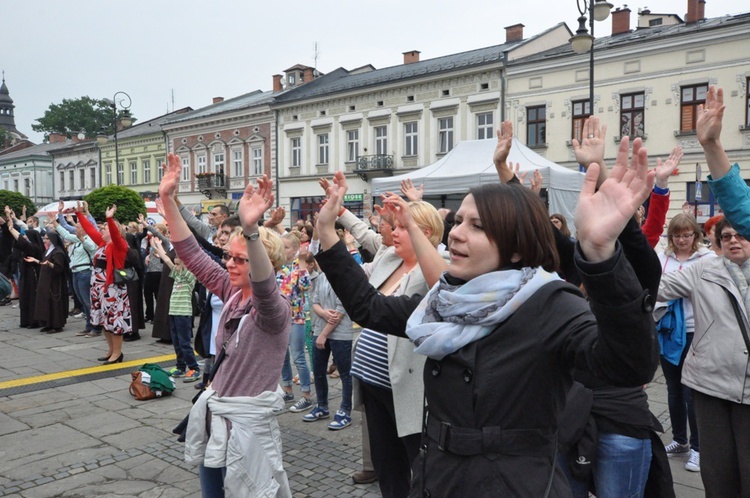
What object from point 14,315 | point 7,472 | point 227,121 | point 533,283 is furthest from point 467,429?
point 227,121

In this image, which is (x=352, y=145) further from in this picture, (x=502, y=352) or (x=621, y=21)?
(x=502, y=352)

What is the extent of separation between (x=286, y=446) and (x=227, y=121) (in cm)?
3722

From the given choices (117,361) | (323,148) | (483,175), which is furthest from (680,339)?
(323,148)

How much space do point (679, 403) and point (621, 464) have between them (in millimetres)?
2477

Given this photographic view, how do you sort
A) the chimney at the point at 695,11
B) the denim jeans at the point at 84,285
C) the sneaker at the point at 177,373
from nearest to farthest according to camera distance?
the sneaker at the point at 177,373, the denim jeans at the point at 84,285, the chimney at the point at 695,11

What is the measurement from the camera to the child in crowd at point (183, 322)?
24.8ft

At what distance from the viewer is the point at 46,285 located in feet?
37.0

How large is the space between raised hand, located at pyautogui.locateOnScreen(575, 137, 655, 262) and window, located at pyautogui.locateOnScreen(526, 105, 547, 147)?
1038 inches

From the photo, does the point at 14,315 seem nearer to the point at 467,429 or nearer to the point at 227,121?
the point at 467,429

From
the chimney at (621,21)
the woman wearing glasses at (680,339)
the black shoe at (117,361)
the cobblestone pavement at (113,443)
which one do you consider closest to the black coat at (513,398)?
the cobblestone pavement at (113,443)

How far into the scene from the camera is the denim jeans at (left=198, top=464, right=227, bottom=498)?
306cm

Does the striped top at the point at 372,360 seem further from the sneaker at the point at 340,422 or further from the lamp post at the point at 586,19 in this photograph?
the lamp post at the point at 586,19

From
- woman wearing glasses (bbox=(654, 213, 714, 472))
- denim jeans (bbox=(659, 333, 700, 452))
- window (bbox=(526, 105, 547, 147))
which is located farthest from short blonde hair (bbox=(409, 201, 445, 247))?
window (bbox=(526, 105, 547, 147))

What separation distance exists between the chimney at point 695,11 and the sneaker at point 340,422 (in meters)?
24.1
